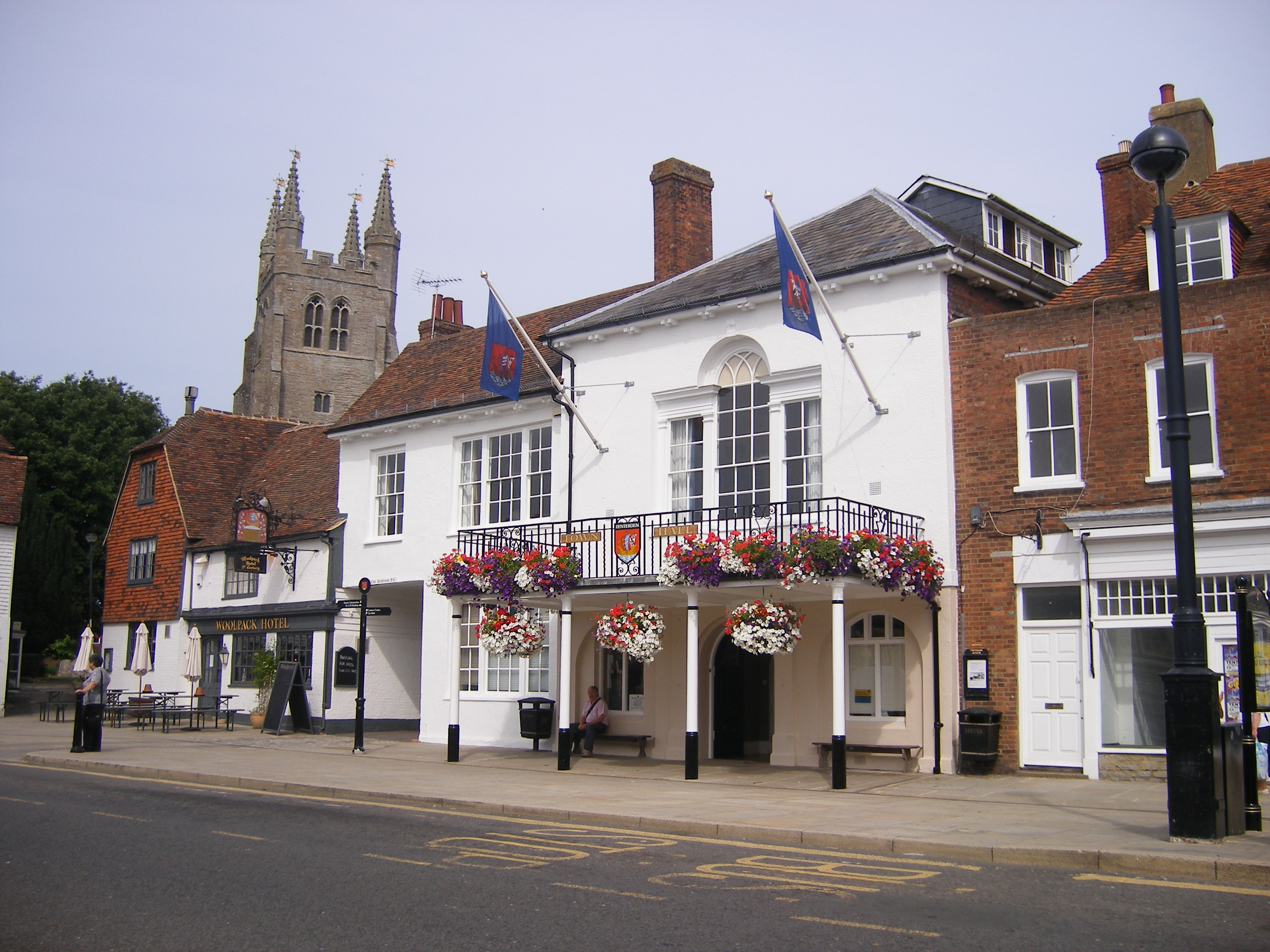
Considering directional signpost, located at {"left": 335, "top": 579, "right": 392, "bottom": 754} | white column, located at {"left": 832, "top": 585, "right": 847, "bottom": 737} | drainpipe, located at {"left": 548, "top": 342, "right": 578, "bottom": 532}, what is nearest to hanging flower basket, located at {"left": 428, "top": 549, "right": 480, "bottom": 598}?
directional signpost, located at {"left": 335, "top": 579, "right": 392, "bottom": 754}

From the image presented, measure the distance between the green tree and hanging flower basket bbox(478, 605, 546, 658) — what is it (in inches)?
1219

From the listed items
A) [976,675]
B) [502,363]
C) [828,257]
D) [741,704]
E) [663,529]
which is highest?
[828,257]

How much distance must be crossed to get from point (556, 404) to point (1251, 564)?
12.2m

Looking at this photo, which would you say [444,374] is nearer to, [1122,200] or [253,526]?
[253,526]

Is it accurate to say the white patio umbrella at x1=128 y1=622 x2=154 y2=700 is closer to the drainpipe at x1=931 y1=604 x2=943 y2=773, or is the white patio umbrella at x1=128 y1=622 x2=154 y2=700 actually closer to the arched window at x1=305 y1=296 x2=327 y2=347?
the drainpipe at x1=931 y1=604 x2=943 y2=773

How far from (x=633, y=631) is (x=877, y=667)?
12.6ft

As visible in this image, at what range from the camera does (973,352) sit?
17.0 m

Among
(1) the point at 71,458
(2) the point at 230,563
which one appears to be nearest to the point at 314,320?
(1) the point at 71,458

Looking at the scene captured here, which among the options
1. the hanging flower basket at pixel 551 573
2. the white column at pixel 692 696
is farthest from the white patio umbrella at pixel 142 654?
the white column at pixel 692 696

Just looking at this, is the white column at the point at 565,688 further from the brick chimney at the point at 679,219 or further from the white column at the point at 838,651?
the brick chimney at the point at 679,219

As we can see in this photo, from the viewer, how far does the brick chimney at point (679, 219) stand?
2411 centimetres

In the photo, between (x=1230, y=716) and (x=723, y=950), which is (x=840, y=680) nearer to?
(x=1230, y=716)

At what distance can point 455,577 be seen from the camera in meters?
18.9

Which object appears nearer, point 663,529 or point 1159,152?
point 1159,152
